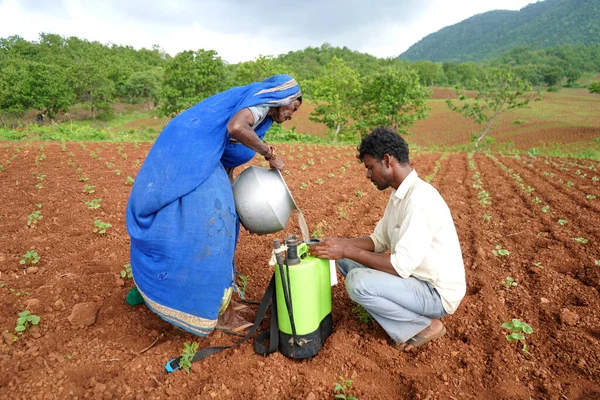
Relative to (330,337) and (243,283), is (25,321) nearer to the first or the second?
(243,283)

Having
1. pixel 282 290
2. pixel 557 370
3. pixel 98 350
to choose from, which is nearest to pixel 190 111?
pixel 282 290

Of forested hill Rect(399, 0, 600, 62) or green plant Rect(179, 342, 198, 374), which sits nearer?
green plant Rect(179, 342, 198, 374)

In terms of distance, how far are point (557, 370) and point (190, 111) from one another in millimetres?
2650

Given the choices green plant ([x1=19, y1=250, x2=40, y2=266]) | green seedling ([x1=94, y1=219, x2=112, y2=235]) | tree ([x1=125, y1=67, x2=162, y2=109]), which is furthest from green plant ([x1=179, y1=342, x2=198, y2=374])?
tree ([x1=125, y1=67, x2=162, y2=109])

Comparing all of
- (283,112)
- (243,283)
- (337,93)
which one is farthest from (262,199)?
(337,93)

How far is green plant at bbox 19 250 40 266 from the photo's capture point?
3.26 m

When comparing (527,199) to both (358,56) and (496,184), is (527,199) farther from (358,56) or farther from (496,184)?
(358,56)

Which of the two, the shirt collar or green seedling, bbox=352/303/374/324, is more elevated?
the shirt collar

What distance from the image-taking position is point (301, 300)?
1989mm

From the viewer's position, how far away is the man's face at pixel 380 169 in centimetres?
211

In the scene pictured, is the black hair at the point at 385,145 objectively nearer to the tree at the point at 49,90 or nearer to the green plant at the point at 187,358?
the green plant at the point at 187,358

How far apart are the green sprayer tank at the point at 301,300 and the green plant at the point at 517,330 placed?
1.21 meters

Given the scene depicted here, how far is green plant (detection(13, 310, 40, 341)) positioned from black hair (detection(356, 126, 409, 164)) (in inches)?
98.4

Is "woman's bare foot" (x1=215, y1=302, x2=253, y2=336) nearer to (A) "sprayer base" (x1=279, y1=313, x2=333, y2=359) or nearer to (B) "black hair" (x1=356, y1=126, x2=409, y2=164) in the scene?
(A) "sprayer base" (x1=279, y1=313, x2=333, y2=359)
